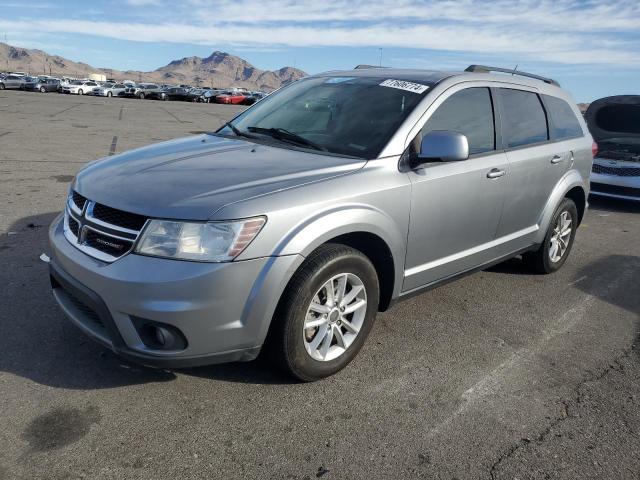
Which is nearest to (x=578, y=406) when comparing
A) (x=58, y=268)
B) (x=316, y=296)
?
(x=316, y=296)

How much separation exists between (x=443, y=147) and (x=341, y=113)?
0.82m

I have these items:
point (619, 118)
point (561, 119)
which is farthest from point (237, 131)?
point (619, 118)

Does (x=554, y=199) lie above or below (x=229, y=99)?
above

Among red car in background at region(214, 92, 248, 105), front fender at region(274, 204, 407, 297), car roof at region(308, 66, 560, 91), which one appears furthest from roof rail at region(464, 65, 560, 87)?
red car in background at region(214, 92, 248, 105)

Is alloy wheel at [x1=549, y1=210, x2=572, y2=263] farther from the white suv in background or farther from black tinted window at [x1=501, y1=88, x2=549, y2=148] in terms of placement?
the white suv in background

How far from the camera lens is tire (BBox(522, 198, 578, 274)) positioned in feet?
16.6

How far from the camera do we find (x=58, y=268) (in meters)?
3.10

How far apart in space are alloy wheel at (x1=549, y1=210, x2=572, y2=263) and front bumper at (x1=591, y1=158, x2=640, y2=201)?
411 cm

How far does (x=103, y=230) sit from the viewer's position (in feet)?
9.23

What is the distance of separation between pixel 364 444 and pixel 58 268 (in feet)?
6.30

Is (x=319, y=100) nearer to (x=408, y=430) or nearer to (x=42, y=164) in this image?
(x=408, y=430)

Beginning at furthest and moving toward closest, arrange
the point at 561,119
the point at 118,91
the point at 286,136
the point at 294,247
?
the point at 118,91, the point at 561,119, the point at 286,136, the point at 294,247

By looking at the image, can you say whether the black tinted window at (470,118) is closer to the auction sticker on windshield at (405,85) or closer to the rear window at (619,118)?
the auction sticker on windshield at (405,85)

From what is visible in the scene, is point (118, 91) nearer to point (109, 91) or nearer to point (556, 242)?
point (109, 91)
